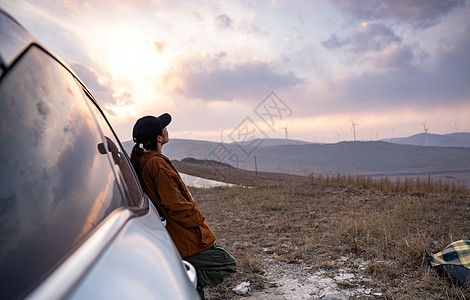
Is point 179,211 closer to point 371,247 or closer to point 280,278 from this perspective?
point 280,278

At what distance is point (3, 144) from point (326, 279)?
4418mm

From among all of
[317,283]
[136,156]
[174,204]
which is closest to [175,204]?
[174,204]

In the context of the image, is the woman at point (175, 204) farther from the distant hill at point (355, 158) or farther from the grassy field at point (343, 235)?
the distant hill at point (355, 158)

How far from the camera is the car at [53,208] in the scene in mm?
528

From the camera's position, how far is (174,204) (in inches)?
106

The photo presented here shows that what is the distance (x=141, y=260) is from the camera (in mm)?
845

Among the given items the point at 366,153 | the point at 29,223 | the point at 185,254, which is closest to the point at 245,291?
the point at 185,254

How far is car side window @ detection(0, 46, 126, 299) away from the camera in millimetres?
531

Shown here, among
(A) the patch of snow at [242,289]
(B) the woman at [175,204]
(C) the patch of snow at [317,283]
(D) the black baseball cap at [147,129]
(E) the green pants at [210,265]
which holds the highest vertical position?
(D) the black baseball cap at [147,129]

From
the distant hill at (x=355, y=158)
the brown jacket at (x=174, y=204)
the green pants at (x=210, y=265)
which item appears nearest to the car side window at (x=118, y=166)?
the brown jacket at (x=174, y=204)

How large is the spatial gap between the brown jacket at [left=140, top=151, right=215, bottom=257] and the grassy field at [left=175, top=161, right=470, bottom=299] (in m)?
1.65

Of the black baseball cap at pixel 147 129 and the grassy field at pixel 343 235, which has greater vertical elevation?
the black baseball cap at pixel 147 129

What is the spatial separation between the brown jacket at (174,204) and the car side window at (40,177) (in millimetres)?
1706

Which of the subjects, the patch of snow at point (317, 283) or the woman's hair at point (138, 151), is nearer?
the woman's hair at point (138, 151)
